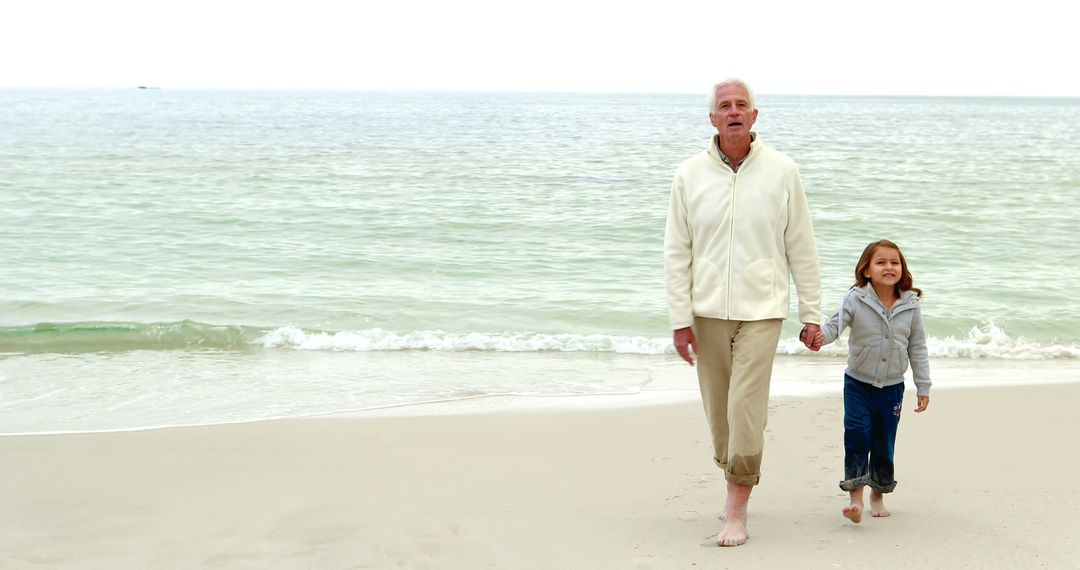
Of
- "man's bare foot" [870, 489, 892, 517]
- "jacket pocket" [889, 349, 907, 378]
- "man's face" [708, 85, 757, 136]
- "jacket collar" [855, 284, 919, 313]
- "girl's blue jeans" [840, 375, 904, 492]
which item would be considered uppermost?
"man's face" [708, 85, 757, 136]

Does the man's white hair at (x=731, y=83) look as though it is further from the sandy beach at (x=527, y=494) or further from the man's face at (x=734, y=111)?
the sandy beach at (x=527, y=494)

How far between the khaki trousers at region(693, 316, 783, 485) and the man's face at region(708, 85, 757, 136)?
703mm

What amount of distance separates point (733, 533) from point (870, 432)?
0.69m

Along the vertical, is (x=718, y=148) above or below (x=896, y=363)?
above

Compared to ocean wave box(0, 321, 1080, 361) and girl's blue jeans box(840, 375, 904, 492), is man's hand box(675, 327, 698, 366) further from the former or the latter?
ocean wave box(0, 321, 1080, 361)

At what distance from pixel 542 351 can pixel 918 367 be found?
16.4 feet

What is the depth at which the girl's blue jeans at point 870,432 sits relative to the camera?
13.0 ft

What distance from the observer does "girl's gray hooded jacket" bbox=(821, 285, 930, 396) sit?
12.9 ft

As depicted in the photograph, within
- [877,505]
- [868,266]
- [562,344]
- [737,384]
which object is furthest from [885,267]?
[562,344]

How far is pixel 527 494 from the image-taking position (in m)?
4.67

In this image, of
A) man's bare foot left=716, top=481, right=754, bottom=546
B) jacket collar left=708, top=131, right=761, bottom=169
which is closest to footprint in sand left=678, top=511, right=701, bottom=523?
man's bare foot left=716, top=481, right=754, bottom=546

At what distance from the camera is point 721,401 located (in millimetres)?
3906

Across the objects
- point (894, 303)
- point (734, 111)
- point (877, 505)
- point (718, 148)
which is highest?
point (734, 111)

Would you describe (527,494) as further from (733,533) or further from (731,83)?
(731,83)
